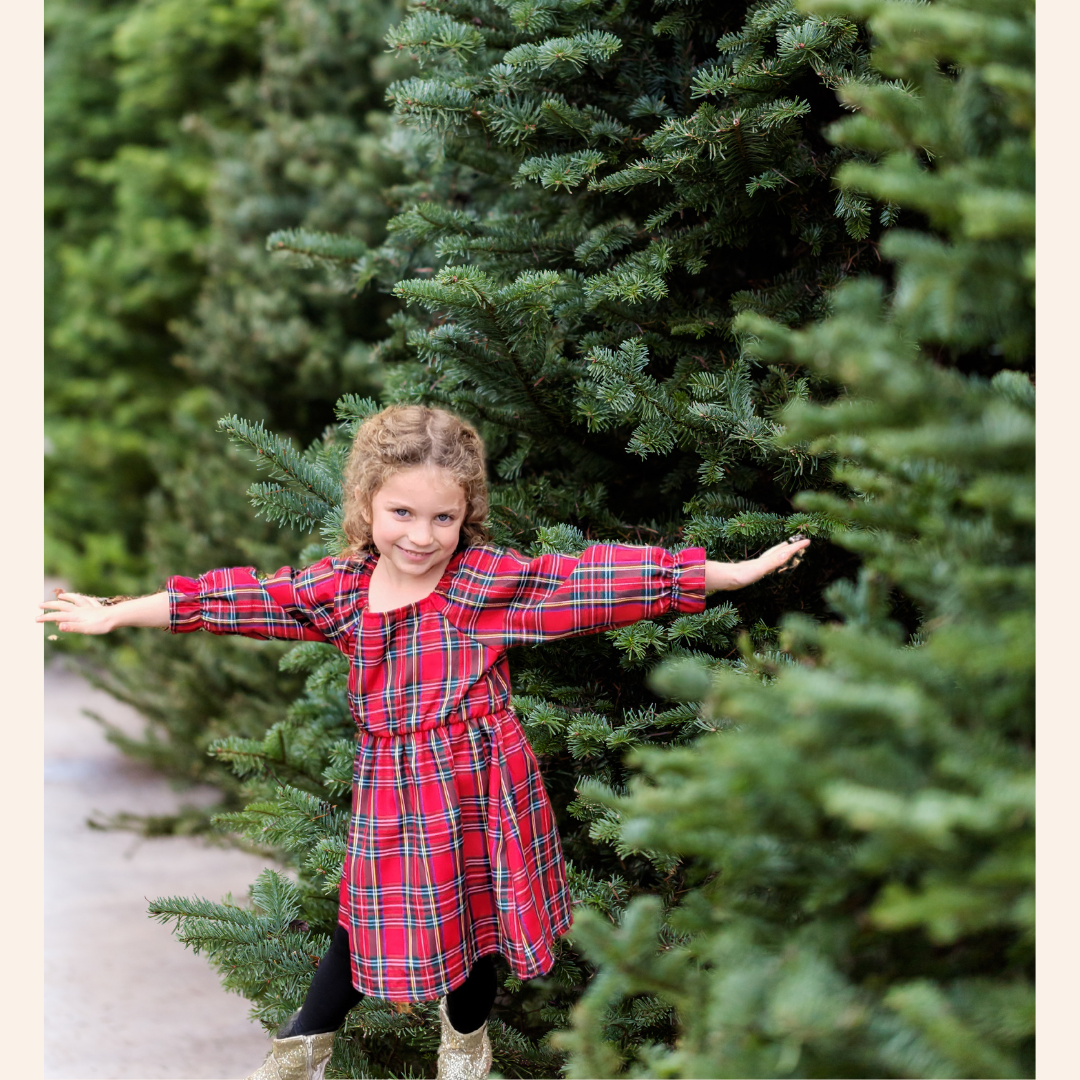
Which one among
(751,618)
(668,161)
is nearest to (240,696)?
(751,618)

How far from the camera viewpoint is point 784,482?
2.39 meters

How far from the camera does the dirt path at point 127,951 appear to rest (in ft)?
11.1

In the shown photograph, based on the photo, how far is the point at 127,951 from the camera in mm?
4199

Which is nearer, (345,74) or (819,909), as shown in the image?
(819,909)

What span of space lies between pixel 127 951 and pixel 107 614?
248 centimetres

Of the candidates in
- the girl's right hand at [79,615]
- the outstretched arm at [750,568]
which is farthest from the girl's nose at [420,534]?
the girl's right hand at [79,615]

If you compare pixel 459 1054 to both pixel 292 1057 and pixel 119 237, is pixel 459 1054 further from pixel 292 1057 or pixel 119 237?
pixel 119 237

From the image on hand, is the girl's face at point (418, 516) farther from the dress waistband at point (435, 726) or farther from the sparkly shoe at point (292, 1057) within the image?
the sparkly shoe at point (292, 1057)

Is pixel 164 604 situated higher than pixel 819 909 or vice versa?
pixel 164 604

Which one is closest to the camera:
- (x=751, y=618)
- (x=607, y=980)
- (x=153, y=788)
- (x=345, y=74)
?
(x=607, y=980)

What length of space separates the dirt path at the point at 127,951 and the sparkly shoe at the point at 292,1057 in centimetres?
113

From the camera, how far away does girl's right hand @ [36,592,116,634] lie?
7.35ft

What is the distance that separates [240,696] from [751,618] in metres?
3.03

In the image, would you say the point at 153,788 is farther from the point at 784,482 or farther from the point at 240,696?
the point at 784,482
